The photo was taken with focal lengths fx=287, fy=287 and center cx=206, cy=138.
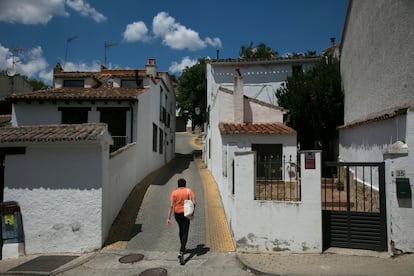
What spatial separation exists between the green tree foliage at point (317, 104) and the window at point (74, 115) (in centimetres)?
1097

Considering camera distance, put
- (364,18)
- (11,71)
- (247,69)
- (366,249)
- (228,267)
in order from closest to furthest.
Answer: (228,267), (366,249), (364,18), (247,69), (11,71)

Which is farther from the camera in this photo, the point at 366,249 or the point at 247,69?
the point at 247,69

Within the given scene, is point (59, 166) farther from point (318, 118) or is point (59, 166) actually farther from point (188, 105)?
point (188, 105)

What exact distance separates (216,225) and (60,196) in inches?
176

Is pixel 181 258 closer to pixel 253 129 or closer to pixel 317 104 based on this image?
pixel 253 129

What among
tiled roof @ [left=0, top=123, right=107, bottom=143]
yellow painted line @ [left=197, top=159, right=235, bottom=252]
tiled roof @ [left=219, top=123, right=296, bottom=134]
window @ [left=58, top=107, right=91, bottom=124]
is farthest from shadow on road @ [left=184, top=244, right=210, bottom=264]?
window @ [left=58, top=107, right=91, bottom=124]

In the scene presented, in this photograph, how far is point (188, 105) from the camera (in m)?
29.2

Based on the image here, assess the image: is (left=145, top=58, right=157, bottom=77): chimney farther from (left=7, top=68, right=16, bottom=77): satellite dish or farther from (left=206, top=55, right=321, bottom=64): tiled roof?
(left=7, top=68, right=16, bottom=77): satellite dish

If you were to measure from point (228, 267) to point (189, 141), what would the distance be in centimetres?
3688

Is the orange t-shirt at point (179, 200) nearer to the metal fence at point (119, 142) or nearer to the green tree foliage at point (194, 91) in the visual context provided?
the metal fence at point (119, 142)

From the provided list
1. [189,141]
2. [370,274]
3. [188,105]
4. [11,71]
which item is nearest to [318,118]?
[370,274]

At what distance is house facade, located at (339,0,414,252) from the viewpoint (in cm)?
634

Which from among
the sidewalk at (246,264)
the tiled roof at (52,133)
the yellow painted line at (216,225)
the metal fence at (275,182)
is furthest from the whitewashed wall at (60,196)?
the metal fence at (275,182)

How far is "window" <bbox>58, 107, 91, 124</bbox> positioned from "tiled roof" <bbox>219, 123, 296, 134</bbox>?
706 cm
